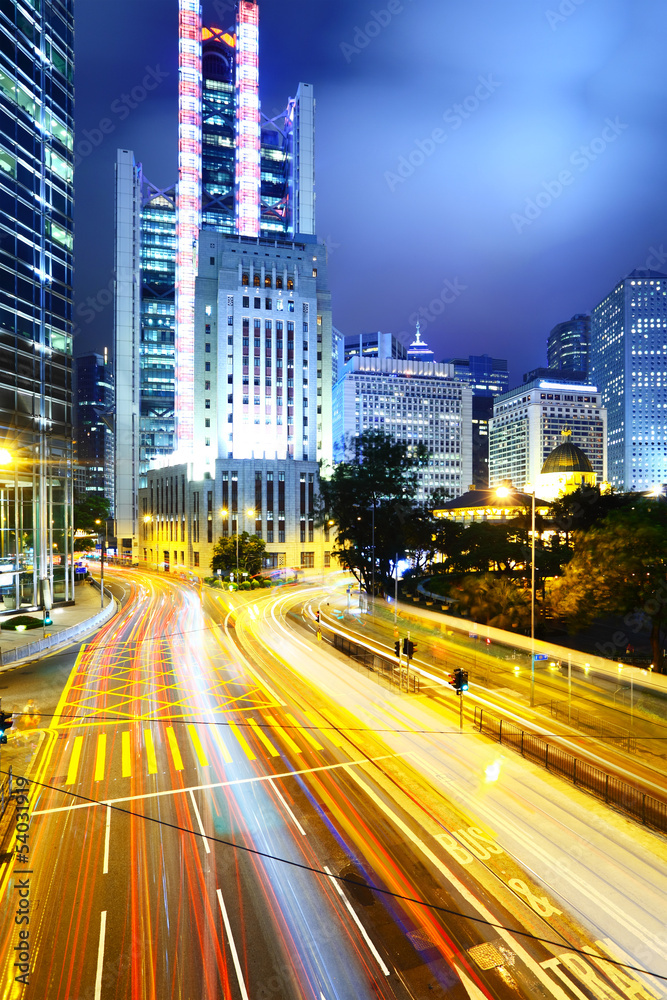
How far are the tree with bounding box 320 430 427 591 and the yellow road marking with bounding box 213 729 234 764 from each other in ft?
106

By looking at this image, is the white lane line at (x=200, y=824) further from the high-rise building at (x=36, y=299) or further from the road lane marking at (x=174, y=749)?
the high-rise building at (x=36, y=299)

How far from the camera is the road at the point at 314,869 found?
30.8 ft

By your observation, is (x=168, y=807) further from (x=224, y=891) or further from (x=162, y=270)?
(x=162, y=270)

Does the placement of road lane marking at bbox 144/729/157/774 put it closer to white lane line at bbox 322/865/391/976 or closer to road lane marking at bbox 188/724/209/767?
road lane marking at bbox 188/724/209/767

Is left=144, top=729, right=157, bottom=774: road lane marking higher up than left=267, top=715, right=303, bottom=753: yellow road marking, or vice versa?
left=144, top=729, right=157, bottom=774: road lane marking

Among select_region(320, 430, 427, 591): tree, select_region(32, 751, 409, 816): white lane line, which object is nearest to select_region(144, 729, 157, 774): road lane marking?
select_region(32, 751, 409, 816): white lane line

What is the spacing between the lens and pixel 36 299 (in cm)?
4338

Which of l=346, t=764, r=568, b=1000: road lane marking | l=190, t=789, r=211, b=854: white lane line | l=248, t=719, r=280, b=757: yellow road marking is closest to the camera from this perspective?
l=346, t=764, r=568, b=1000: road lane marking

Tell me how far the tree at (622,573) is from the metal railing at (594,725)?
6.38 metres

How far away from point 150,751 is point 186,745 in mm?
1172

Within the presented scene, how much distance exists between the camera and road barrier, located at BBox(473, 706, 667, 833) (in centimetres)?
1445

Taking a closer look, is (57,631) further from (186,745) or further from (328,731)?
(328,731)

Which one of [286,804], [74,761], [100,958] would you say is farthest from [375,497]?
[100,958]

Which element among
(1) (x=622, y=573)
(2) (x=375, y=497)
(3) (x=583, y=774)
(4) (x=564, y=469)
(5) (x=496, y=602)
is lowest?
(3) (x=583, y=774)
